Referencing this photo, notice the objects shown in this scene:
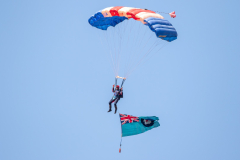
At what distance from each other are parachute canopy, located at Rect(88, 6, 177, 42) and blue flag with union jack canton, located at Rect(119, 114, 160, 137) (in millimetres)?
6488

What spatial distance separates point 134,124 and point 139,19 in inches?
308

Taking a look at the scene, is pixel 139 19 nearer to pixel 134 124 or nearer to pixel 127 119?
pixel 127 119

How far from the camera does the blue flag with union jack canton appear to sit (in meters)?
29.5

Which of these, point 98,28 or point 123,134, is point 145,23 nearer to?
point 98,28

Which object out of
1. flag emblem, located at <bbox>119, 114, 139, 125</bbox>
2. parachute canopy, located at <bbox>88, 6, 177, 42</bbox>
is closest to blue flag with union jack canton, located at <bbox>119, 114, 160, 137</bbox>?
flag emblem, located at <bbox>119, 114, 139, 125</bbox>

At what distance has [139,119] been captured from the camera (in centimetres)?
3033

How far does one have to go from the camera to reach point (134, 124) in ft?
98.6

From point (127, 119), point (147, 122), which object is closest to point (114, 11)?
point (127, 119)

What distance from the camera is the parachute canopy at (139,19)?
2577cm

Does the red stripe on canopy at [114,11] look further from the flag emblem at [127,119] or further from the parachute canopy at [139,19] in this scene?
the flag emblem at [127,119]

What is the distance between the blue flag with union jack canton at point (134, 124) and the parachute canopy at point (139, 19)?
6.49m

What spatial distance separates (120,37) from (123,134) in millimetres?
6815

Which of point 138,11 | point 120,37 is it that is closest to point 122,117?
point 120,37

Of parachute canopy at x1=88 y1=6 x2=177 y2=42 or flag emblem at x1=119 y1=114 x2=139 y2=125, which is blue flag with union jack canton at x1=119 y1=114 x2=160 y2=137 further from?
parachute canopy at x1=88 y1=6 x2=177 y2=42
